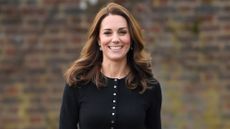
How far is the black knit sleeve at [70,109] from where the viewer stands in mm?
4012

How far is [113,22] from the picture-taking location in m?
3.96

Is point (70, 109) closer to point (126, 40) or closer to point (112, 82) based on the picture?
point (112, 82)

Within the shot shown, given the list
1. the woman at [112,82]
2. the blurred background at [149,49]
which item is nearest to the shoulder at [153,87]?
the woman at [112,82]

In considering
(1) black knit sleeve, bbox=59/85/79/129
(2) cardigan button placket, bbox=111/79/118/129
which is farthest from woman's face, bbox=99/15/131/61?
(1) black knit sleeve, bbox=59/85/79/129

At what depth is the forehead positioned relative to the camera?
156 inches

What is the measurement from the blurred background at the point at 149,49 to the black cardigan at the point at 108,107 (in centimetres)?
271

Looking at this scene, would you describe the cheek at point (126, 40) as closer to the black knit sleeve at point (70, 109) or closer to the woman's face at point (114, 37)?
the woman's face at point (114, 37)

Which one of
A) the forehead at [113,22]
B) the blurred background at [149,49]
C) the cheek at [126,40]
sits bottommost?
the blurred background at [149,49]

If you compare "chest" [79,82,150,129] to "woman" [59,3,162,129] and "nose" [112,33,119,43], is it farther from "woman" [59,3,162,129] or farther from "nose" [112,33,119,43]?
"nose" [112,33,119,43]

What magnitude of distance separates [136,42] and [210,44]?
2.82 meters

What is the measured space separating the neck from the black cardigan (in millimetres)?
32

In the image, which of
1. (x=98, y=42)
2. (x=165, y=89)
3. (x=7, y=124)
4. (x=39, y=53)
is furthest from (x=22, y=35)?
(x=98, y=42)

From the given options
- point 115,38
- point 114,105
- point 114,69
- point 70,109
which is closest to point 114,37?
point 115,38

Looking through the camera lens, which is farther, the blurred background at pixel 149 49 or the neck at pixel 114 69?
the blurred background at pixel 149 49
